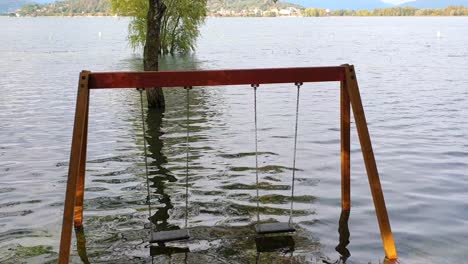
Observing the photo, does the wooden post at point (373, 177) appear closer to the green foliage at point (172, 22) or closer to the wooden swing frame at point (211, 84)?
the wooden swing frame at point (211, 84)

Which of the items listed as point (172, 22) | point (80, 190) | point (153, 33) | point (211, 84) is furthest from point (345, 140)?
point (172, 22)

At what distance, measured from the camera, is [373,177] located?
660cm

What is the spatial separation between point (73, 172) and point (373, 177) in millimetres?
3377

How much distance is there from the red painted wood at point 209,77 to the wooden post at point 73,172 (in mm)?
167

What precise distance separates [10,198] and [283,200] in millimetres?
4518

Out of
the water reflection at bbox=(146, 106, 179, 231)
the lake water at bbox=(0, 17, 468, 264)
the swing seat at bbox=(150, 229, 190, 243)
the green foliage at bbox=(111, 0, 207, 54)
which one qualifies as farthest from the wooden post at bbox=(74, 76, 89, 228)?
the green foliage at bbox=(111, 0, 207, 54)

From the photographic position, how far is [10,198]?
9398 mm

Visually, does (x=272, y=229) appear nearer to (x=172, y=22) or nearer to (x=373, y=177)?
(x=373, y=177)

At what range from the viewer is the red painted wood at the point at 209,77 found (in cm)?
632

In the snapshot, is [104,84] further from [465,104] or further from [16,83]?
[16,83]

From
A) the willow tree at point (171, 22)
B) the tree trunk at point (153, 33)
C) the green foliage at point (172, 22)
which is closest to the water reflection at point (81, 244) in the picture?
the tree trunk at point (153, 33)

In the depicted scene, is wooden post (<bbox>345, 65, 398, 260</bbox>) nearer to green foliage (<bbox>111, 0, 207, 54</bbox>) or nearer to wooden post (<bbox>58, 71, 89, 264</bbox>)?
wooden post (<bbox>58, 71, 89, 264</bbox>)

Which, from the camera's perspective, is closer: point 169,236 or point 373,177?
point 373,177

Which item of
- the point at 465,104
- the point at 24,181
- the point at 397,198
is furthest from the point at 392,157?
the point at 465,104
